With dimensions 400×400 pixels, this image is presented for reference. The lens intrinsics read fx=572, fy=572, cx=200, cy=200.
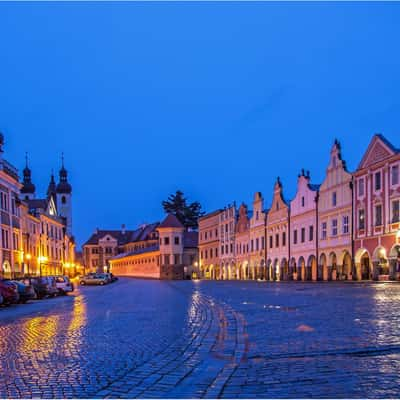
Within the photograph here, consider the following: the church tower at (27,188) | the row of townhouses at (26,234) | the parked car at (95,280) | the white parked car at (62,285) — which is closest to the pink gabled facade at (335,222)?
the white parked car at (62,285)

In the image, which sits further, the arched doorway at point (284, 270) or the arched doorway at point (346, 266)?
the arched doorway at point (284, 270)

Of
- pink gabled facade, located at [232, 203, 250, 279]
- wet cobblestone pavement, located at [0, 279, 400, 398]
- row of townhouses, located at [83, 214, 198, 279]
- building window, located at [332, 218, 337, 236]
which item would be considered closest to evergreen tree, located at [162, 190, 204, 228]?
row of townhouses, located at [83, 214, 198, 279]

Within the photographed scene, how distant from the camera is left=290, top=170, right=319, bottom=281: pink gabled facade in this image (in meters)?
61.6

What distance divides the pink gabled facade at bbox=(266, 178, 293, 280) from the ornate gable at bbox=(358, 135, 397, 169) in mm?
18908

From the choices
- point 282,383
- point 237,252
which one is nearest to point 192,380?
point 282,383

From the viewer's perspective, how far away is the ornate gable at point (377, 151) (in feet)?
157

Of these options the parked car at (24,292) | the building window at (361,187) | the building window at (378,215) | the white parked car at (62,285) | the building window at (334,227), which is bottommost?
the white parked car at (62,285)

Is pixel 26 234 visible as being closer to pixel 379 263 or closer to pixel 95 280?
pixel 95 280

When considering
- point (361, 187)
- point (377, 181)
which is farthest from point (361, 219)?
point (377, 181)

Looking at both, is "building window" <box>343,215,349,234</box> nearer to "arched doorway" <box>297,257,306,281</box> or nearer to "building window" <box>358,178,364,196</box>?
"building window" <box>358,178,364,196</box>

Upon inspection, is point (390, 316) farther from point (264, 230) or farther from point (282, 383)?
point (264, 230)

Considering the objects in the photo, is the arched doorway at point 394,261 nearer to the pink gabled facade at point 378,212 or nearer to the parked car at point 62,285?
the pink gabled facade at point 378,212

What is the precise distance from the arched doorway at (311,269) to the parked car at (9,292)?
3720 centimetres

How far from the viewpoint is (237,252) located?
89.1 metres
